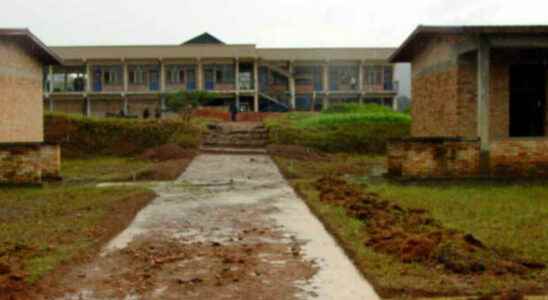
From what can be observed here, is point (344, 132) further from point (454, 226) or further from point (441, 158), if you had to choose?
point (454, 226)

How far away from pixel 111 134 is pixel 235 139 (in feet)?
17.8

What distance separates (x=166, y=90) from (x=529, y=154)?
37148 millimetres

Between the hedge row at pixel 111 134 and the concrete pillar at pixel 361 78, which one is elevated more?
the concrete pillar at pixel 361 78

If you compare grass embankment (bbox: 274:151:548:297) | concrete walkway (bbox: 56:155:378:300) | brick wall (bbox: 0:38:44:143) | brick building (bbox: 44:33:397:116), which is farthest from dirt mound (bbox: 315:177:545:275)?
brick building (bbox: 44:33:397:116)

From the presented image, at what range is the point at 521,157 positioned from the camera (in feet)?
51.0

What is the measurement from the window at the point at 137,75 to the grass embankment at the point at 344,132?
22.3m

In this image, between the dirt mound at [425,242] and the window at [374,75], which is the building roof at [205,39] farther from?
the dirt mound at [425,242]

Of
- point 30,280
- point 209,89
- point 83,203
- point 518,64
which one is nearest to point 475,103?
point 518,64

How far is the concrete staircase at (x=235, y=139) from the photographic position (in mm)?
26125

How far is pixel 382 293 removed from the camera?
5660mm

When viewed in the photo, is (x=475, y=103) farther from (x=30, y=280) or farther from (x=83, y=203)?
(x=30, y=280)

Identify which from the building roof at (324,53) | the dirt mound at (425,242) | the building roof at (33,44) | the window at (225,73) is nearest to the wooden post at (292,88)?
the building roof at (324,53)

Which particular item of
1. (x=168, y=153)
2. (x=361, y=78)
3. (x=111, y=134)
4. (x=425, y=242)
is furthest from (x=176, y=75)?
(x=425, y=242)

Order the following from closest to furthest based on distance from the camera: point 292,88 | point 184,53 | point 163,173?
point 163,173 → point 184,53 → point 292,88
